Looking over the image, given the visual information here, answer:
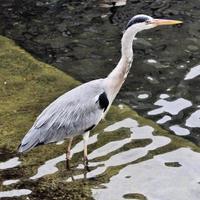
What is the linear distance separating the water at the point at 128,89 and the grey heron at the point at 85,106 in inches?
20.4

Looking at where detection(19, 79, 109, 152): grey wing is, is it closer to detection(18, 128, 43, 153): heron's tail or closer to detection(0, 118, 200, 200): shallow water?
detection(18, 128, 43, 153): heron's tail

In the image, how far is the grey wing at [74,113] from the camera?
8.41 metres

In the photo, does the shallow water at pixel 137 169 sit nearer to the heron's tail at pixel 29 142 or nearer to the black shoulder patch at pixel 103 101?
the heron's tail at pixel 29 142

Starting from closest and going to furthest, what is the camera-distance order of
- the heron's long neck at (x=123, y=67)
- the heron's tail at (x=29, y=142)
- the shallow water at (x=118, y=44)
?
the heron's tail at (x=29, y=142) → the heron's long neck at (x=123, y=67) → the shallow water at (x=118, y=44)

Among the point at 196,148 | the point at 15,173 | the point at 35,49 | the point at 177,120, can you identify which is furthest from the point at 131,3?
the point at 15,173

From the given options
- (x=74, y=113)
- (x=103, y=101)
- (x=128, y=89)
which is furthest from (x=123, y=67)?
(x=128, y=89)

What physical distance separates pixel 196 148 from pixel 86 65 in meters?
3.87

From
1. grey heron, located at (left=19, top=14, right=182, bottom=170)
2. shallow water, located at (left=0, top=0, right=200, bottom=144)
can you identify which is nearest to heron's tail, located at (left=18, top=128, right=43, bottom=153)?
grey heron, located at (left=19, top=14, right=182, bottom=170)

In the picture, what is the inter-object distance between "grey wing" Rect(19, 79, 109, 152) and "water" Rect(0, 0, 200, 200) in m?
0.53

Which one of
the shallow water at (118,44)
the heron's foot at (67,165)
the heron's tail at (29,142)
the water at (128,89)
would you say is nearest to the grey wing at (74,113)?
the heron's tail at (29,142)

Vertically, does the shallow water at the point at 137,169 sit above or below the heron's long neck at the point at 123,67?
below

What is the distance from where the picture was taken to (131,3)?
51.6 feet

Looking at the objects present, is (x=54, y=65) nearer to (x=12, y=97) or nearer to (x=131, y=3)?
(x=12, y=97)

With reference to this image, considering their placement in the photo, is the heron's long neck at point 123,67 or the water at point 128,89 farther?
the heron's long neck at point 123,67
